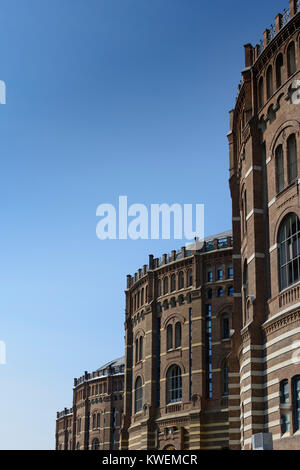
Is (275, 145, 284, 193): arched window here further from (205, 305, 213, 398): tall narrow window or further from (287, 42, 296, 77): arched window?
(205, 305, 213, 398): tall narrow window

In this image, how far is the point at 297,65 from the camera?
99.0ft

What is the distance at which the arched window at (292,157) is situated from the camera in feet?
97.6

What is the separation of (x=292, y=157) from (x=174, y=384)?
113ft

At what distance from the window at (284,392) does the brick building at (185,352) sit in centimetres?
2851

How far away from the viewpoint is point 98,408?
93000 mm

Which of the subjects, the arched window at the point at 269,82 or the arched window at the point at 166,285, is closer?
the arched window at the point at 269,82

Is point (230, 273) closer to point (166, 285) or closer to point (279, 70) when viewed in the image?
point (166, 285)

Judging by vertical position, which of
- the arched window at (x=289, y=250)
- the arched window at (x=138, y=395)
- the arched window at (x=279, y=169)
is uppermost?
the arched window at (x=279, y=169)

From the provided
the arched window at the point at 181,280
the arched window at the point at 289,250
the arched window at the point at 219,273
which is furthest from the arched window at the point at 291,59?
the arched window at the point at 181,280

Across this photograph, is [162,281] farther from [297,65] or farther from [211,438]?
[297,65]

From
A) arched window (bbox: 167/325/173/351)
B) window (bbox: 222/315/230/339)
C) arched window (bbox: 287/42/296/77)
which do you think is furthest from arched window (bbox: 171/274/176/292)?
arched window (bbox: 287/42/296/77)

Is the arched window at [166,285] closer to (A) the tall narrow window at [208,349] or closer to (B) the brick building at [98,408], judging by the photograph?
(A) the tall narrow window at [208,349]

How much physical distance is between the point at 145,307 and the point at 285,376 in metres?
38.7

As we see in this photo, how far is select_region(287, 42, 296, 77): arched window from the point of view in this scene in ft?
101
